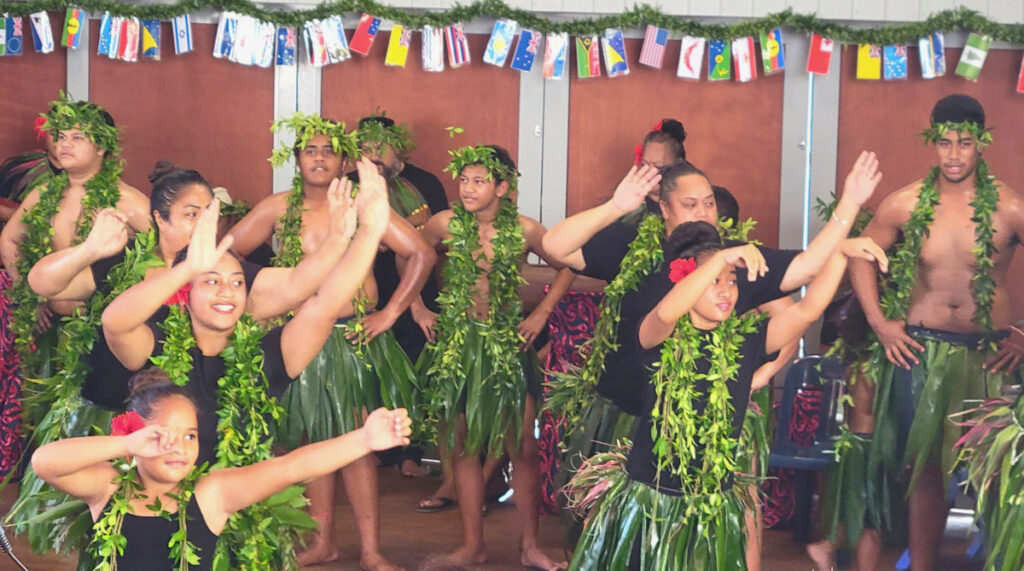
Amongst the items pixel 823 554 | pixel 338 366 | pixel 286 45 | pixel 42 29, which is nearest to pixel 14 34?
pixel 42 29

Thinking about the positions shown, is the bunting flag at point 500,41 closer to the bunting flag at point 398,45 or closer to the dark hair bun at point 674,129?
the bunting flag at point 398,45

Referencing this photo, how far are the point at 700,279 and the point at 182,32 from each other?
393 cm

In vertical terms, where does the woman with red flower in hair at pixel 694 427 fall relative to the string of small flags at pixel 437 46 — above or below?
below

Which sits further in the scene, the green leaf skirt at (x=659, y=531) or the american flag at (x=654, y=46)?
the american flag at (x=654, y=46)

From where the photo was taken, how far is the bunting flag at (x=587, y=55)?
609 centimetres

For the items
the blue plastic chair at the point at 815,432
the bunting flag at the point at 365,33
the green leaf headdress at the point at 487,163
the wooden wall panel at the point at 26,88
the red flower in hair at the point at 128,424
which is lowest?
the blue plastic chair at the point at 815,432

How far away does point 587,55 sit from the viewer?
6098 millimetres

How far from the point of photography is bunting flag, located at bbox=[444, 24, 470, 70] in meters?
6.12

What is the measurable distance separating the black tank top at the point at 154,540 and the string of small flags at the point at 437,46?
150 inches

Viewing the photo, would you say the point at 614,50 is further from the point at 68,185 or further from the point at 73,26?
the point at 68,185

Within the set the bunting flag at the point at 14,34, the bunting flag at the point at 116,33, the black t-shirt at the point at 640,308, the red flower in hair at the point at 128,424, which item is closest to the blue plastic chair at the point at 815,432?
the black t-shirt at the point at 640,308

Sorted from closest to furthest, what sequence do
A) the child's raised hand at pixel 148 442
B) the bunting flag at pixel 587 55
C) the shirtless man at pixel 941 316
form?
the child's raised hand at pixel 148 442
the shirtless man at pixel 941 316
the bunting flag at pixel 587 55

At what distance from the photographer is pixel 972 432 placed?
3342 mm

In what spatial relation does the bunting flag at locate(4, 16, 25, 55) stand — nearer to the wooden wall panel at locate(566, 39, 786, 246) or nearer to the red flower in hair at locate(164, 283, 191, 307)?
the wooden wall panel at locate(566, 39, 786, 246)
